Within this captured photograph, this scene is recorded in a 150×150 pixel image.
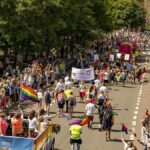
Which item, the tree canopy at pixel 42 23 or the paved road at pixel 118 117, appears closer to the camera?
the paved road at pixel 118 117

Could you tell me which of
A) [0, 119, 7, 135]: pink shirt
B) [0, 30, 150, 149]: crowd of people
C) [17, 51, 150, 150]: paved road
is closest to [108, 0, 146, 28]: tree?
Answer: [0, 30, 150, 149]: crowd of people

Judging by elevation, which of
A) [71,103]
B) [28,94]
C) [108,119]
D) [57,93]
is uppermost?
[28,94]

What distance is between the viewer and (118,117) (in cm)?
2758

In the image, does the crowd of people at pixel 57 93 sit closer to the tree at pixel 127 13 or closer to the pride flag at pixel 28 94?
the pride flag at pixel 28 94

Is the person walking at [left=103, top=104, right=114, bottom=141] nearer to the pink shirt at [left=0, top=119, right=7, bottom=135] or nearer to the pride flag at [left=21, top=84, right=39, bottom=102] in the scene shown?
the pride flag at [left=21, top=84, right=39, bottom=102]

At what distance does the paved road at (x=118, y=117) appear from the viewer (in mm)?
21625

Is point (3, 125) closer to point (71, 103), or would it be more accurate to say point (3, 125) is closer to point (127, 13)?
point (71, 103)

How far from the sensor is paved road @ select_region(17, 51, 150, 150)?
70.9ft

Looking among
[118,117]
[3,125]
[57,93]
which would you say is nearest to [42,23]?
[57,93]

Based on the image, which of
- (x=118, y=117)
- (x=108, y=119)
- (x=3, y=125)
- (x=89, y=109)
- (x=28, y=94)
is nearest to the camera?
(x=3, y=125)

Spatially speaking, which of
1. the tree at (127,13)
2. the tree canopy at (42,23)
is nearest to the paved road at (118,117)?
the tree canopy at (42,23)

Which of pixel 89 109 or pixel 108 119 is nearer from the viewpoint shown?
pixel 108 119

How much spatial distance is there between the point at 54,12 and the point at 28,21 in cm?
484

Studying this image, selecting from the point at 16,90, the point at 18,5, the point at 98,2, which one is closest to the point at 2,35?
the point at 18,5
